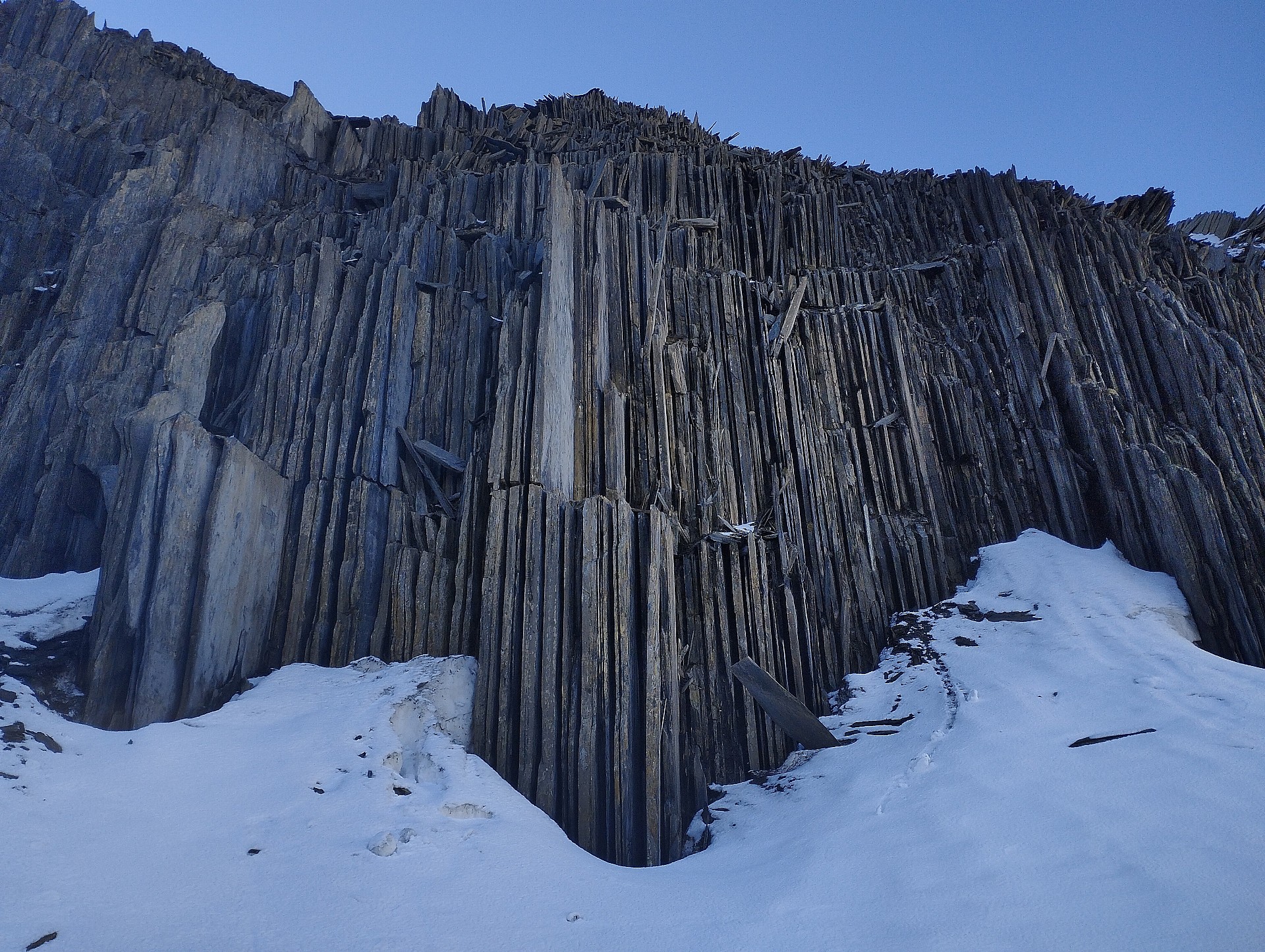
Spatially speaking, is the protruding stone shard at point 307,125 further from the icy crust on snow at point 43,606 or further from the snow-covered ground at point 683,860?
the snow-covered ground at point 683,860

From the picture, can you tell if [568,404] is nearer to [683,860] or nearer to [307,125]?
[683,860]

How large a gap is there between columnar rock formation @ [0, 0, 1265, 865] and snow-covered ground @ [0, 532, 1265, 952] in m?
0.99

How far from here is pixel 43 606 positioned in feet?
27.4

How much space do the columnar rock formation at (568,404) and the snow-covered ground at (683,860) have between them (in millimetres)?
993

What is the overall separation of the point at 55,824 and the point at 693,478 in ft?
26.1

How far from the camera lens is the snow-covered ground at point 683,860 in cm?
455

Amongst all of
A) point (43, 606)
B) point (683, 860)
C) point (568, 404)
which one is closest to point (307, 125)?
point (568, 404)

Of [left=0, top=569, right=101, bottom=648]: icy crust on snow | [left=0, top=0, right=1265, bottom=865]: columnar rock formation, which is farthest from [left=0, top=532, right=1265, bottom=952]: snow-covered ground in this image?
[left=0, top=569, right=101, bottom=648]: icy crust on snow

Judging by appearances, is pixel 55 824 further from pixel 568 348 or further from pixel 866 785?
pixel 568 348

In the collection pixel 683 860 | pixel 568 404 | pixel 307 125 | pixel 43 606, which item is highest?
pixel 307 125

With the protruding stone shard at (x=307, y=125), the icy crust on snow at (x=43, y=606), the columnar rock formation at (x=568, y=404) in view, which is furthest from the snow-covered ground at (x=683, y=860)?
the protruding stone shard at (x=307, y=125)

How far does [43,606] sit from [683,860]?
7.33 metres

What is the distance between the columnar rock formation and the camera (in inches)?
327

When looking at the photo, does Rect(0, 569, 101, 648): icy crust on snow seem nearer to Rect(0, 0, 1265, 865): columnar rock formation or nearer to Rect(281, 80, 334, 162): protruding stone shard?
Rect(0, 0, 1265, 865): columnar rock formation
